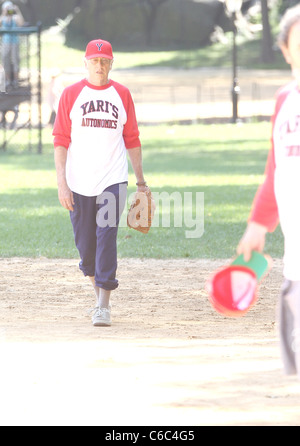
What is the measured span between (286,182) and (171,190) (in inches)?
510

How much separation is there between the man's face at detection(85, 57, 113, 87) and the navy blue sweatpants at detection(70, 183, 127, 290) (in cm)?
76

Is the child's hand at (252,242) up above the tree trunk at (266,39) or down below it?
above

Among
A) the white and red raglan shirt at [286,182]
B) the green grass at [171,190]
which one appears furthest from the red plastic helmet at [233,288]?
the green grass at [171,190]

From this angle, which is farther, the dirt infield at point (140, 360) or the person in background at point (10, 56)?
the person in background at point (10, 56)

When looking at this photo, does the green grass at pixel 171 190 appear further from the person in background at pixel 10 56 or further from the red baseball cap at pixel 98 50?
the red baseball cap at pixel 98 50

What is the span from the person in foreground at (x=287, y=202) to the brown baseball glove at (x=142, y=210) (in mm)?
3791

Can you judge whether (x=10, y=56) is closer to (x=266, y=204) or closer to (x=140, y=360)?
(x=140, y=360)

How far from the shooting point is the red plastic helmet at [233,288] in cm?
377

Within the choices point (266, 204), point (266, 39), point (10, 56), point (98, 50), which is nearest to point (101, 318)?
point (98, 50)

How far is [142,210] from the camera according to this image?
787 cm

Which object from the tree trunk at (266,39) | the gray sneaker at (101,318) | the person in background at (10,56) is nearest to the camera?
the gray sneaker at (101,318)

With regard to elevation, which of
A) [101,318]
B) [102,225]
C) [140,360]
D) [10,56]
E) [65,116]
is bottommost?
[101,318]

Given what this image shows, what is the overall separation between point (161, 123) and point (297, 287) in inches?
1016
